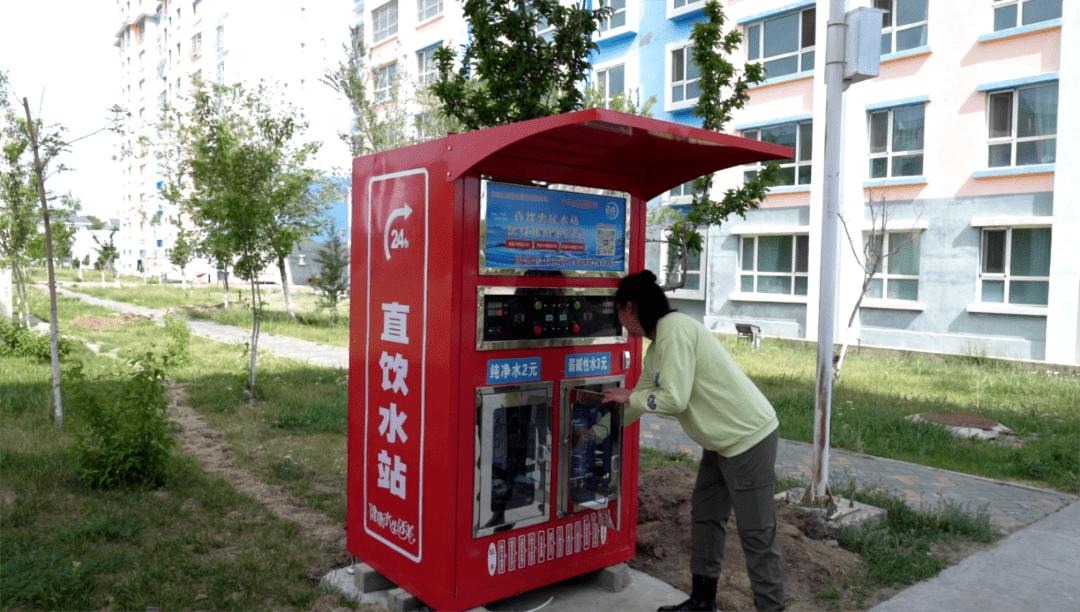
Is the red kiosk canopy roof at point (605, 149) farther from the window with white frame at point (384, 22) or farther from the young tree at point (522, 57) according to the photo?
the window with white frame at point (384, 22)

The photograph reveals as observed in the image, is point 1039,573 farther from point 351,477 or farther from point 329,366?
point 329,366

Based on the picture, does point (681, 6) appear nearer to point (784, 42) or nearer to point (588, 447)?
point (784, 42)

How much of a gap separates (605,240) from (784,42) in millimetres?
17652

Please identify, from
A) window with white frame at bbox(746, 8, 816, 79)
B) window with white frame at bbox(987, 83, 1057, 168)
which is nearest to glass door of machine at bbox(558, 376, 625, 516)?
window with white frame at bbox(987, 83, 1057, 168)

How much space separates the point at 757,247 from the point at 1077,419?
455 inches

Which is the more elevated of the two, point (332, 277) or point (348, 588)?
point (332, 277)

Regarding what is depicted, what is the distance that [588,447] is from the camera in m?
3.90

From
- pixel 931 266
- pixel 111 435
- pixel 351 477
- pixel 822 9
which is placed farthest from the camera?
pixel 822 9

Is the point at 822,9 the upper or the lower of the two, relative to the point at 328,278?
upper

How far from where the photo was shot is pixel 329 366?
12633mm

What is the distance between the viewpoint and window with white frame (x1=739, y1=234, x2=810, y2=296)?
19062 mm

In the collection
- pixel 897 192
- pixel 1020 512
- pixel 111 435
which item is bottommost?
pixel 1020 512

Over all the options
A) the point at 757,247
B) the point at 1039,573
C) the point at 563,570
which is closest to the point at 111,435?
the point at 563,570

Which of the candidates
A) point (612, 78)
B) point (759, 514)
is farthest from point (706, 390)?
point (612, 78)
